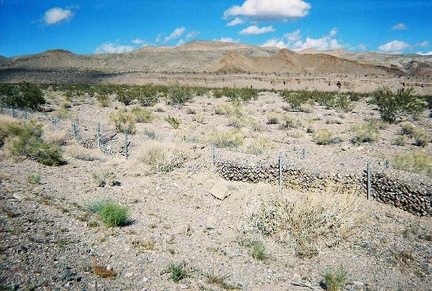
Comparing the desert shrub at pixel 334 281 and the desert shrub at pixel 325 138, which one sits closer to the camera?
the desert shrub at pixel 334 281

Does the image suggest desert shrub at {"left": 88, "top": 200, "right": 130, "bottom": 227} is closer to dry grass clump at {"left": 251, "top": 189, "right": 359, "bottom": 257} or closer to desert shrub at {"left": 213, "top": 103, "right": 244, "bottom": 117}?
dry grass clump at {"left": 251, "top": 189, "right": 359, "bottom": 257}

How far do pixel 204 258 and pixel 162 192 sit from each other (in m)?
4.83

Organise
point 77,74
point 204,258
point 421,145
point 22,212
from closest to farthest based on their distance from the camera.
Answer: point 204,258
point 22,212
point 421,145
point 77,74

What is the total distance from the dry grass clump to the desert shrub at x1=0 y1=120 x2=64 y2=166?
31.8 ft

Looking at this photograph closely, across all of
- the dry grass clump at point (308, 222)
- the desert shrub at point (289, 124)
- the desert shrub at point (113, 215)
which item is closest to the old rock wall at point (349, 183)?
the dry grass clump at point (308, 222)

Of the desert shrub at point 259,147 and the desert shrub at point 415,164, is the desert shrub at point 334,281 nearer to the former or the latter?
the desert shrub at point 415,164

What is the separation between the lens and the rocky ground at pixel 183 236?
684 centimetres

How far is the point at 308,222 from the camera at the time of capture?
9.13 m

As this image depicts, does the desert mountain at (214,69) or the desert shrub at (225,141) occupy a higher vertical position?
the desert mountain at (214,69)

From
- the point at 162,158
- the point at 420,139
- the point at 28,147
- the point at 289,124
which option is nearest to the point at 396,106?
the point at 420,139

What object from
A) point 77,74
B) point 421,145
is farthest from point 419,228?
point 77,74

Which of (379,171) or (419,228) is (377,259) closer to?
(419,228)

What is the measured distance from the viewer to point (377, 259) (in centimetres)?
835

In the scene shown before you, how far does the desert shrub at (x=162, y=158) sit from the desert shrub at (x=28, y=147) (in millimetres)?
3769
